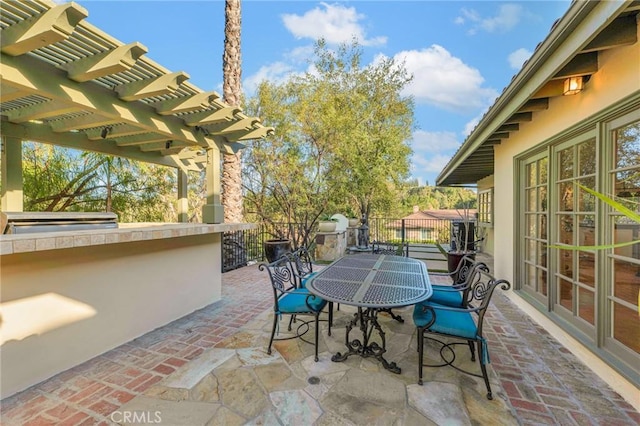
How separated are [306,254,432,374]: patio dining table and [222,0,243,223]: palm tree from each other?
439 centimetres

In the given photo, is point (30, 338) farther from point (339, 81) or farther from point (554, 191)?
point (339, 81)

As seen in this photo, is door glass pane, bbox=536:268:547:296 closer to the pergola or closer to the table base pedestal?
the table base pedestal

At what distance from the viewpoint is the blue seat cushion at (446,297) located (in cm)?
285

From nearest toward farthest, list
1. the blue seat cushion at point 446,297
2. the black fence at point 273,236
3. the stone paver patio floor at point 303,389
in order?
the stone paver patio floor at point 303,389 → the blue seat cushion at point 446,297 → the black fence at point 273,236

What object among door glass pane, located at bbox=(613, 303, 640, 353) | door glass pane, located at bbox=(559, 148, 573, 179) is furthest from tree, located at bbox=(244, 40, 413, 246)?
door glass pane, located at bbox=(613, 303, 640, 353)

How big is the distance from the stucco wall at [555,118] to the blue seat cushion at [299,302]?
283cm

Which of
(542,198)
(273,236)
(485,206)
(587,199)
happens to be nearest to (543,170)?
(542,198)

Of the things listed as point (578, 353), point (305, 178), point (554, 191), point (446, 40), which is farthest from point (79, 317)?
point (446, 40)

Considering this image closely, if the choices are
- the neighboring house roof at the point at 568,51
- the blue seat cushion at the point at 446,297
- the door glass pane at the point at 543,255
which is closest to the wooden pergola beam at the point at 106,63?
the neighboring house roof at the point at 568,51

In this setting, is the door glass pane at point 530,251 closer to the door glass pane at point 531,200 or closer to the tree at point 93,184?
the door glass pane at point 531,200

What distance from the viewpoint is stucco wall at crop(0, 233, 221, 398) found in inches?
86.1

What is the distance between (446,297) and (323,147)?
20.3 feet

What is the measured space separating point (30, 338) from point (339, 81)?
9424mm

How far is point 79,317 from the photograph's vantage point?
260 cm
